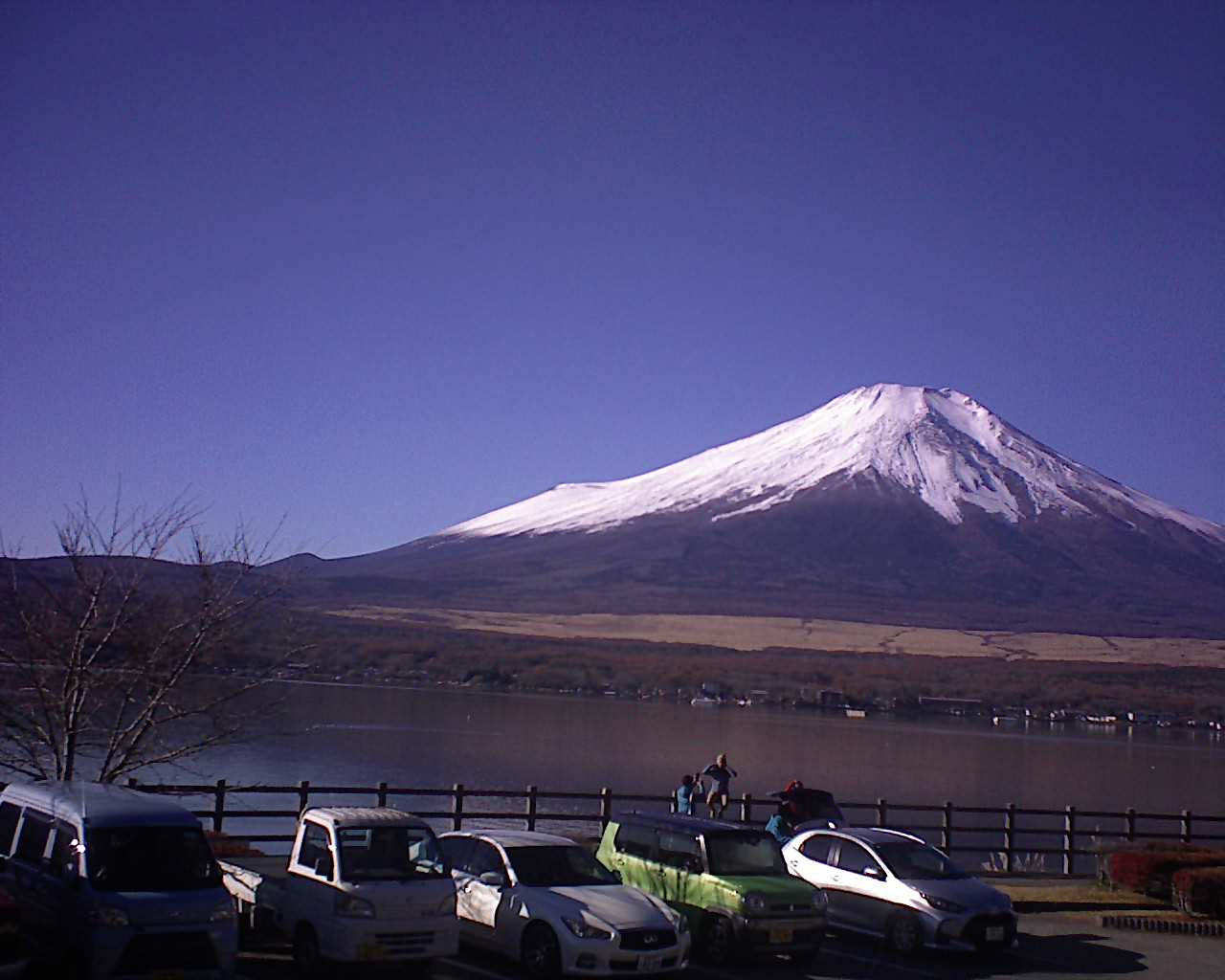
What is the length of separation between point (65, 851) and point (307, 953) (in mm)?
2516

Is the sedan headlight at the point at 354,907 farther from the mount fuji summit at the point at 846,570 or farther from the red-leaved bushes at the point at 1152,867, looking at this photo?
the mount fuji summit at the point at 846,570

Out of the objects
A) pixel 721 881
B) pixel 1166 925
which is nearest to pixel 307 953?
pixel 721 881

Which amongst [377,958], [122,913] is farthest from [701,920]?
[122,913]

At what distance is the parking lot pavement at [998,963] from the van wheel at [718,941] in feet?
0.50

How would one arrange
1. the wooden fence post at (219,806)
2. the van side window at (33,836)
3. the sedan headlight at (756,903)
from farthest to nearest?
the wooden fence post at (219,806) → the sedan headlight at (756,903) → the van side window at (33,836)

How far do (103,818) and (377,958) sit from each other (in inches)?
108

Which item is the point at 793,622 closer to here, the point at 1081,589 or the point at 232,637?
the point at 1081,589

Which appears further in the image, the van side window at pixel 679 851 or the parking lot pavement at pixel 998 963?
the van side window at pixel 679 851

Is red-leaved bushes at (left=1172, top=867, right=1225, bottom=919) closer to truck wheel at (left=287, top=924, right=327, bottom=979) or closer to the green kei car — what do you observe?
the green kei car

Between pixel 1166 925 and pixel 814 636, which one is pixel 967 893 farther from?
pixel 814 636

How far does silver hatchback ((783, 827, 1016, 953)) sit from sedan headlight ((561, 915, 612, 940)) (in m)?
4.67

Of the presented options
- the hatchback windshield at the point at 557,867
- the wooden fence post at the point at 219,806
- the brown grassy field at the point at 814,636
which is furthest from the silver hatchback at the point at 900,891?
the brown grassy field at the point at 814,636

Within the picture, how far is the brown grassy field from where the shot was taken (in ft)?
387

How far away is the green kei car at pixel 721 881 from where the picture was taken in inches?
587
